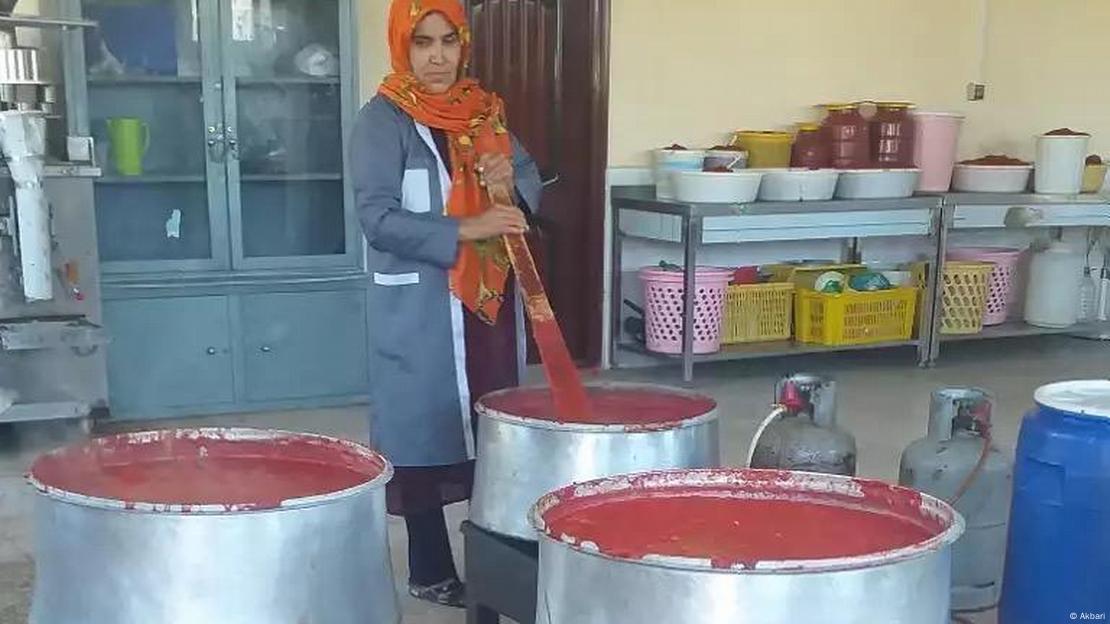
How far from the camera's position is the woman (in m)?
2.15

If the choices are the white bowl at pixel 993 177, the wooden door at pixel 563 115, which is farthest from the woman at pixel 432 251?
the white bowl at pixel 993 177

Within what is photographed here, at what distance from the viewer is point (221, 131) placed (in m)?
4.11

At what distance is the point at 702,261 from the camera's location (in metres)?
5.11

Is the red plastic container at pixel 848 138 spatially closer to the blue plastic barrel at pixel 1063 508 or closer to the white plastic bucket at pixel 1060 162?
the white plastic bucket at pixel 1060 162

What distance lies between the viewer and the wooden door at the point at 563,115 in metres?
4.73

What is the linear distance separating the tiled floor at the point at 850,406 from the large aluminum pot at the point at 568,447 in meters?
0.90

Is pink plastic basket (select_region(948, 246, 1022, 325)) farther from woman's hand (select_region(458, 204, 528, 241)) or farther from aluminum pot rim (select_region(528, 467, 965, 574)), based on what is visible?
aluminum pot rim (select_region(528, 467, 965, 574))

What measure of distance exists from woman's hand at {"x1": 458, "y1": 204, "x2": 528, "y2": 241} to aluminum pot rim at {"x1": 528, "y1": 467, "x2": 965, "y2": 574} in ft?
2.53

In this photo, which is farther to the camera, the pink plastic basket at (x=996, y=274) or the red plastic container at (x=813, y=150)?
the pink plastic basket at (x=996, y=274)

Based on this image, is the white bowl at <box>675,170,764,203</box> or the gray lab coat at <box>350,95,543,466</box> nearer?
the gray lab coat at <box>350,95,543,466</box>

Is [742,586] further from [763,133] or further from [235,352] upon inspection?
[763,133]

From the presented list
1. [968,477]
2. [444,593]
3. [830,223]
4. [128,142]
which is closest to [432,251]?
[444,593]

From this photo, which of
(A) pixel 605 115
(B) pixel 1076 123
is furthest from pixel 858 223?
(B) pixel 1076 123

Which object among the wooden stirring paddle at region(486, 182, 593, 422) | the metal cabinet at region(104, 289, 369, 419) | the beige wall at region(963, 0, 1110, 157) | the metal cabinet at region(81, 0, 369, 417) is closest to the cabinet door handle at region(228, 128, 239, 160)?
the metal cabinet at region(81, 0, 369, 417)
